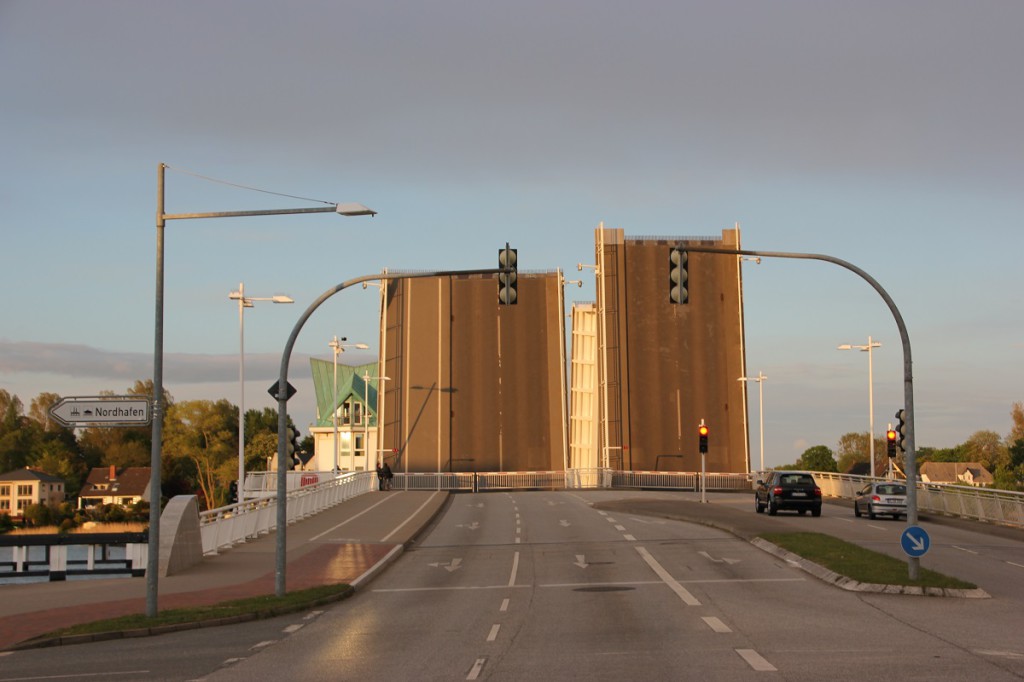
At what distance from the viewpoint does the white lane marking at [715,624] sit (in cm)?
1531

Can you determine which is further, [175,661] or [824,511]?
[824,511]

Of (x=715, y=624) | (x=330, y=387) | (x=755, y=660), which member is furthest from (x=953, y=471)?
(x=755, y=660)

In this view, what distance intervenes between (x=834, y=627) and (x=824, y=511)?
99.8ft

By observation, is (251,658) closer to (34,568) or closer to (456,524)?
(34,568)

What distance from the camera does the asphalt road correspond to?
12445 mm

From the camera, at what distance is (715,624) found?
15977 millimetres

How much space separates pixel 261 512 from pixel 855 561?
1812cm

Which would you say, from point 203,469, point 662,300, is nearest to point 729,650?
point 662,300

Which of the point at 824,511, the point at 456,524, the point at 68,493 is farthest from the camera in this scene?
the point at 68,493

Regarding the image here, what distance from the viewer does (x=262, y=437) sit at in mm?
132000

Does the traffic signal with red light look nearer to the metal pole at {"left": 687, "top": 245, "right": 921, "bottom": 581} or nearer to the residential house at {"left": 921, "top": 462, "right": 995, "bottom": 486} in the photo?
the metal pole at {"left": 687, "top": 245, "right": 921, "bottom": 581}

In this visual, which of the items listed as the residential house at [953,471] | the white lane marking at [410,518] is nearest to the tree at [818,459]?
the residential house at [953,471]

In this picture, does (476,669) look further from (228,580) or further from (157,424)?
(228,580)

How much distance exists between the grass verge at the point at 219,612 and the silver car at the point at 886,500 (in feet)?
79.1
